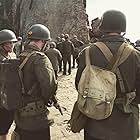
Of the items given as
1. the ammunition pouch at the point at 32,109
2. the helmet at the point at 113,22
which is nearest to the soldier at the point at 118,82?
the helmet at the point at 113,22

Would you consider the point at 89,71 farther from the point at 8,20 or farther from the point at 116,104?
the point at 8,20

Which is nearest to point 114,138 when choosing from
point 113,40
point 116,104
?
point 116,104

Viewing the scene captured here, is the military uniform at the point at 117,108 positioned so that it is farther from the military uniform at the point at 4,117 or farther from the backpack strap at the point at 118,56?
the military uniform at the point at 4,117

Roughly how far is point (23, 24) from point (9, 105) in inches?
1404

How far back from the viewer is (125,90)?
3.72m

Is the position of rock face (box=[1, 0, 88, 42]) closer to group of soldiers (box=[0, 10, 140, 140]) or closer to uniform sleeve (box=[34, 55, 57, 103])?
group of soldiers (box=[0, 10, 140, 140])

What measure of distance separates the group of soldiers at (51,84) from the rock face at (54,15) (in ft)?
93.9

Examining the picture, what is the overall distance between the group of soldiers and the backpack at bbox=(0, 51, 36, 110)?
0.19 feet

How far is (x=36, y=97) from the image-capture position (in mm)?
4367

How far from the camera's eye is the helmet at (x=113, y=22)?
373 cm

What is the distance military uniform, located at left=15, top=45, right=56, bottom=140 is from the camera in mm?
4258

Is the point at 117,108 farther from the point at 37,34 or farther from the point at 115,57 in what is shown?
the point at 37,34

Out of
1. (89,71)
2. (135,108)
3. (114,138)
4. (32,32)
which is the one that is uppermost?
(32,32)

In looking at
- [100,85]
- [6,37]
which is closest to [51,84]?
[100,85]
